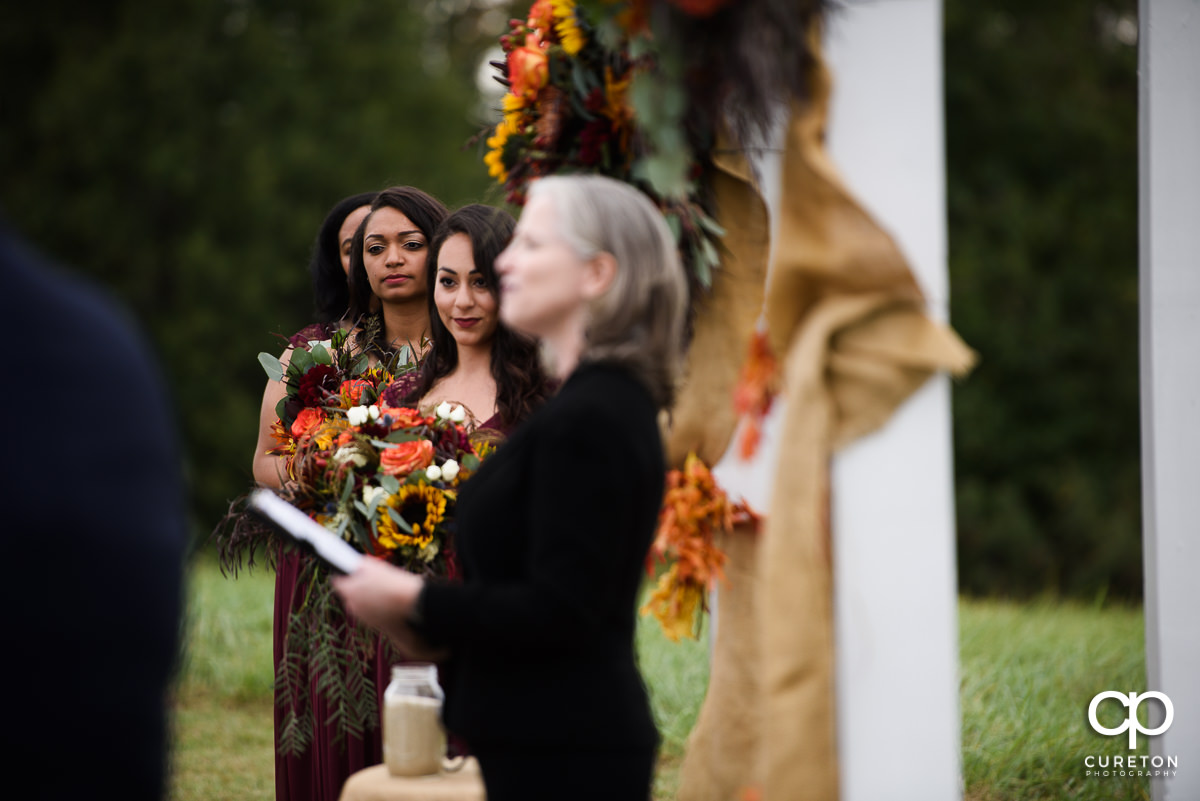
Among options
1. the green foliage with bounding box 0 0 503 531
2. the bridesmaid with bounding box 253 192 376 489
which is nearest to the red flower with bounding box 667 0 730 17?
the bridesmaid with bounding box 253 192 376 489

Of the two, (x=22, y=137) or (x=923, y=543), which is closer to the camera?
(x=923, y=543)

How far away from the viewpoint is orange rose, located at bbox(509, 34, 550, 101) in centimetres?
300

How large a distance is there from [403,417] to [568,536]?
1.26 metres

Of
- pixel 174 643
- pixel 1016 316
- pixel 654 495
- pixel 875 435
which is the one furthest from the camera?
pixel 1016 316

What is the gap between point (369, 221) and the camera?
4355 mm

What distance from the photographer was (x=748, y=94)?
2.31m

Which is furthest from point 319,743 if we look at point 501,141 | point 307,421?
point 501,141

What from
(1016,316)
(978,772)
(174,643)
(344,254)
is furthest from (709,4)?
(1016,316)

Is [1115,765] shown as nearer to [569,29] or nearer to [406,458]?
[406,458]

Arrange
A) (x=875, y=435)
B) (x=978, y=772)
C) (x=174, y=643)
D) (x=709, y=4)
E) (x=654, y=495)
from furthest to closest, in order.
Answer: (x=978, y=772) < (x=875, y=435) < (x=709, y=4) < (x=654, y=495) < (x=174, y=643)

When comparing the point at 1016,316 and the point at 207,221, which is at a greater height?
the point at 207,221

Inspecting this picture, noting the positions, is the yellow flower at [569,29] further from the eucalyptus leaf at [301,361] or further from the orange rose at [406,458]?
the eucalyptus leaf at [301,361]

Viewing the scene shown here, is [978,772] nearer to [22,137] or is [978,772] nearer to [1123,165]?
[1123,165]

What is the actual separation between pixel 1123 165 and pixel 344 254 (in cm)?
1289
